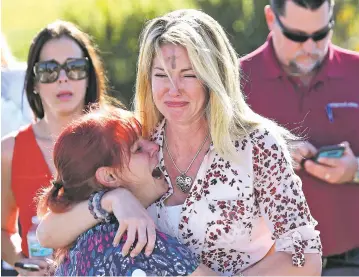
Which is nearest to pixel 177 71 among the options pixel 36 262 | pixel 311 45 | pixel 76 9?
pixel 36 262

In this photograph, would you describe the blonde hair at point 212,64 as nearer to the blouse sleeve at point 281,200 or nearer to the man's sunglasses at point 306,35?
the blouse sleeve at point 281,200

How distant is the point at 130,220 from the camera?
2.62 m

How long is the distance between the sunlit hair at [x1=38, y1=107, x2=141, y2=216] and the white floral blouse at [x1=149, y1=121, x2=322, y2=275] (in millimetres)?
295

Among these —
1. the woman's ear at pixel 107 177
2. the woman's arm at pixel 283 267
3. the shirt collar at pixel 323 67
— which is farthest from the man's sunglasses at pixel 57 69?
the woman's arm at pixel 283 267

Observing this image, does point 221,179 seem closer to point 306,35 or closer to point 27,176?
point 27,176

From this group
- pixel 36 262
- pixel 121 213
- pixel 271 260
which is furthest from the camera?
pixel 36 262

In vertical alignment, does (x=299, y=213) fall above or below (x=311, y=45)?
below

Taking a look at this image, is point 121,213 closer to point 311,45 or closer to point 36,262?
point 36,262

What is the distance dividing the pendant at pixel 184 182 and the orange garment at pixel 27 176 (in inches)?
43.5

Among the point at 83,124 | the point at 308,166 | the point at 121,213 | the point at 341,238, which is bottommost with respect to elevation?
the point at 341,238

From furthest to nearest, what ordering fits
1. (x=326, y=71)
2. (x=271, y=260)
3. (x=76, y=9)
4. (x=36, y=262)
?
(x=76, y=9) → (x=326, y=71) → (x=36, y=262) → (x=271, y=260)

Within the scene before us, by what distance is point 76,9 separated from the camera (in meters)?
7.34

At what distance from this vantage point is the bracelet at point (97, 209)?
270cm

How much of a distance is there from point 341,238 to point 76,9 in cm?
392
